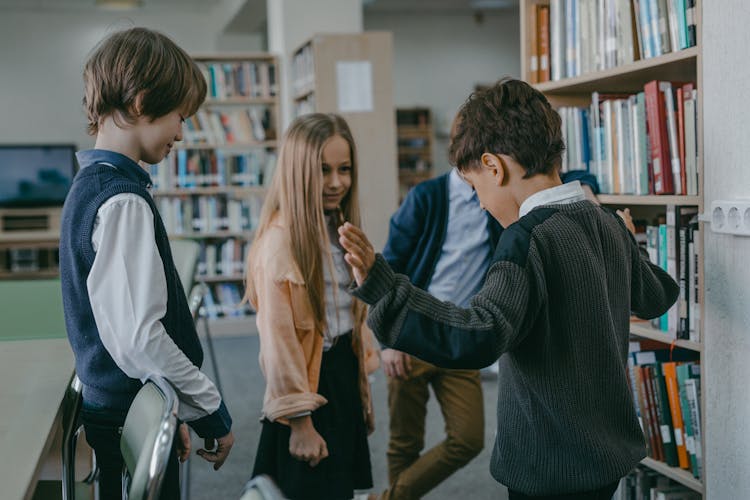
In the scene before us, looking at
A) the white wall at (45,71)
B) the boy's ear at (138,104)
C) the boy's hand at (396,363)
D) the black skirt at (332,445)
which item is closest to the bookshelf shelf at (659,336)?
the boy's hand at (396,363)

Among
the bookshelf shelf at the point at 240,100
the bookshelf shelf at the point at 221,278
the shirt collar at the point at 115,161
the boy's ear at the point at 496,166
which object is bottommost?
the bookshelf shelf at the point at 221,278

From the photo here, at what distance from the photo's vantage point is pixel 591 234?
4.20 feet

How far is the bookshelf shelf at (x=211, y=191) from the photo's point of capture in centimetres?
600

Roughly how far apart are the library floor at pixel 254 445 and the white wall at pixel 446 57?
20.3 ft

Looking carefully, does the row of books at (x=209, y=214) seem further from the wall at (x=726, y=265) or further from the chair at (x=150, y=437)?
the chair at (x=150, y=437)

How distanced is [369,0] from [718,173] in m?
8.25

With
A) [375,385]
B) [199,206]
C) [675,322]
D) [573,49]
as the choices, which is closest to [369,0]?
[199,206]

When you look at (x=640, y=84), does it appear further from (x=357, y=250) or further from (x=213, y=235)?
(x=213, y=235)

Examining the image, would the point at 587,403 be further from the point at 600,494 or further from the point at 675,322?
the point at 675,322

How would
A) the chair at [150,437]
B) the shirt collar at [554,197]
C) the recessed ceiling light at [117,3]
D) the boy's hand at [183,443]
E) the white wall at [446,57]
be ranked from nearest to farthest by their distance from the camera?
the chair at [150,437] < the shirt collar at [554,197] < the boy's hand at [183,443] < the recessed ceiling light at [117,3] < the white wall at [446,57]

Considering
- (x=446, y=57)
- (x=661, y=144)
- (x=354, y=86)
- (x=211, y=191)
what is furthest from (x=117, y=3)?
(x=661, y=144)

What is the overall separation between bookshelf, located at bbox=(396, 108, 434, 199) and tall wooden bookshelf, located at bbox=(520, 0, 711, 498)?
7.84 meters

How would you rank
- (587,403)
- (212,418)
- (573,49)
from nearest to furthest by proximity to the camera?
(587,403) < (212,418) < (573,49)

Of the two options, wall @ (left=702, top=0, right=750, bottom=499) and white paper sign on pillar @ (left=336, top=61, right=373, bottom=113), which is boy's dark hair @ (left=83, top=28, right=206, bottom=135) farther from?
white paper sign on pillar @ (left=336, top=61, right=373, bottom=113)
